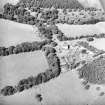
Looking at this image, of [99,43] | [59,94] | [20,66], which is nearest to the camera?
[59,94]

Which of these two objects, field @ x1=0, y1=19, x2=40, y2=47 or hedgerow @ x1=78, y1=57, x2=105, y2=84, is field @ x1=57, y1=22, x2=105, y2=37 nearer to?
field @ x1=0, y1=19, x2=40, y2=47

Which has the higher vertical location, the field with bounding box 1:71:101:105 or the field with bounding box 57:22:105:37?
the field with bounding box 57:22:105:37

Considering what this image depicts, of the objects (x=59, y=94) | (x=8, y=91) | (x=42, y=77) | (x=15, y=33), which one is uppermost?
(x=15, y=33)

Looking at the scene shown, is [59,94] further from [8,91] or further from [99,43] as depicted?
[99,43]

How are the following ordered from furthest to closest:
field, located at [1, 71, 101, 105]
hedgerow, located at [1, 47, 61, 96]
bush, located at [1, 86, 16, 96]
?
hedgerow, located at [1, 47, 61, 96] < bush, located at [1, 86, 16, 96] < field, located at [1, 71, 101, 105]

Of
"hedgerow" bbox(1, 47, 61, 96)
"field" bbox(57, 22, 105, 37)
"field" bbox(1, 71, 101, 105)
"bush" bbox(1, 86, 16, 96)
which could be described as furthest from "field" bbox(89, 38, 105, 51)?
"bush" bbox(1, 86, 16, 96)

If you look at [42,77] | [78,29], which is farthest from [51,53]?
[78,29]

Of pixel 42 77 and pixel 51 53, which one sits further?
pixel 51 53
